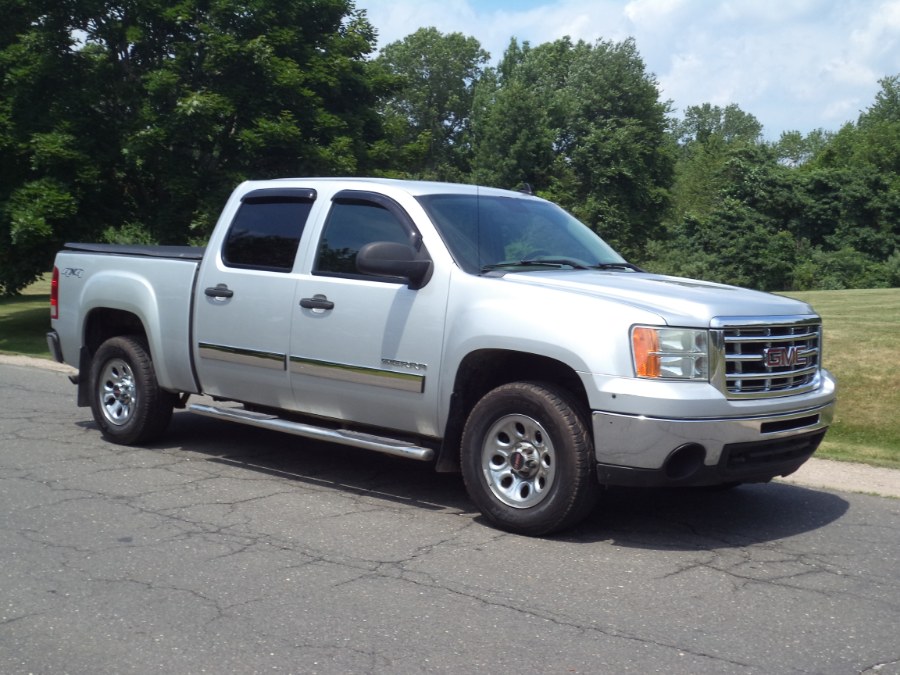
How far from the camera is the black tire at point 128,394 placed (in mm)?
8414

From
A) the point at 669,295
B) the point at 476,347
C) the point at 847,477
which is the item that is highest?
the point at 669,295

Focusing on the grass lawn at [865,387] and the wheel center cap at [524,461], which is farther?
the grass lawn at [865,387]

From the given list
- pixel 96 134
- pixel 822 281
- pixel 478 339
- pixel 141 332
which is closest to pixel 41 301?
pixel 96 134

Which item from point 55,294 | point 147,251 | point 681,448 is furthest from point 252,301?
point 681,448

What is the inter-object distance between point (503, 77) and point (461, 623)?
76433 millimetres

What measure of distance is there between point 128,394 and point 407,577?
13.7 feet

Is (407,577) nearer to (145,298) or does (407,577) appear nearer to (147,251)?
(145,298)

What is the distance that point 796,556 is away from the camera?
584cm

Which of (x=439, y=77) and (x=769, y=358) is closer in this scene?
(x=769, y=358)

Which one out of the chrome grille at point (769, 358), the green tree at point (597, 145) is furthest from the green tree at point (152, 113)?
the green tree at point (597, 145)

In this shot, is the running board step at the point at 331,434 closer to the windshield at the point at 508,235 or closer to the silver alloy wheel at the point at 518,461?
the silver alloy wheel at the point at 518,461

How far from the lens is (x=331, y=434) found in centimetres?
691

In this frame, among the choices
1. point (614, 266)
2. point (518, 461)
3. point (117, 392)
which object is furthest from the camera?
point (117, 392)

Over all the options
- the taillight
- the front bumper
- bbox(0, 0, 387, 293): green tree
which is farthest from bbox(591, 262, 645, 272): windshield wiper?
bbox(0, 0, 387, 293): green tree
